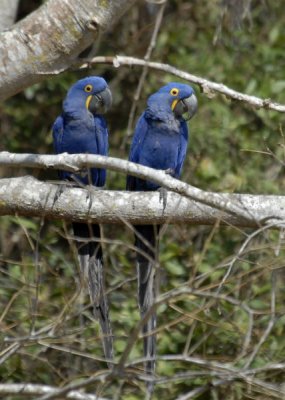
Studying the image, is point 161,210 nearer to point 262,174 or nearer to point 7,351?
point 7,351

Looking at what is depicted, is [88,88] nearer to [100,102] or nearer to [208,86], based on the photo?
[100,102]

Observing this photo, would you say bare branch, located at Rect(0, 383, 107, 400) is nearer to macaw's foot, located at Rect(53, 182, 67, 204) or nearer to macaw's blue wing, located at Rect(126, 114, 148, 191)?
macaw's foot, located at Rect(53, 182, 67, 204)

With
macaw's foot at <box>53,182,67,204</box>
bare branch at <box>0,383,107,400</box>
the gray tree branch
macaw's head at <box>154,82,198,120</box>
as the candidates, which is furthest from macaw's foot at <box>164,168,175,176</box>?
bare branch at <box>0,383,107,400</box>

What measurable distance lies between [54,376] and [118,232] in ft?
4.11

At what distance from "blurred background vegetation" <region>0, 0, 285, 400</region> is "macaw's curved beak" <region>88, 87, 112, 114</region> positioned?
1.72ft

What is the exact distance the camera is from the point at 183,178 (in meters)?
5.51

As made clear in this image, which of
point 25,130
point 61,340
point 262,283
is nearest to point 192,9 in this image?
point 25,130

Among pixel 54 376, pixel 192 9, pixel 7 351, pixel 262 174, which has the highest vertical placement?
pixel 192 9

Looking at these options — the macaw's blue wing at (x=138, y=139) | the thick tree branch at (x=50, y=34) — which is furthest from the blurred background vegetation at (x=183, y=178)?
the thick tree branch at (x=50, y=34)

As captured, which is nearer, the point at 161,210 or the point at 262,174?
the point at 161,210

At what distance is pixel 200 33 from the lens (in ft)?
21.2

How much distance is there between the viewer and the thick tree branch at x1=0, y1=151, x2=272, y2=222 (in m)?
3.28

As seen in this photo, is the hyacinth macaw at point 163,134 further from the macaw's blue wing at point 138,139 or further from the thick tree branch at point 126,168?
the thick tree branch at point 126,168

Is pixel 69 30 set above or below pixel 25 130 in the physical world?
above
